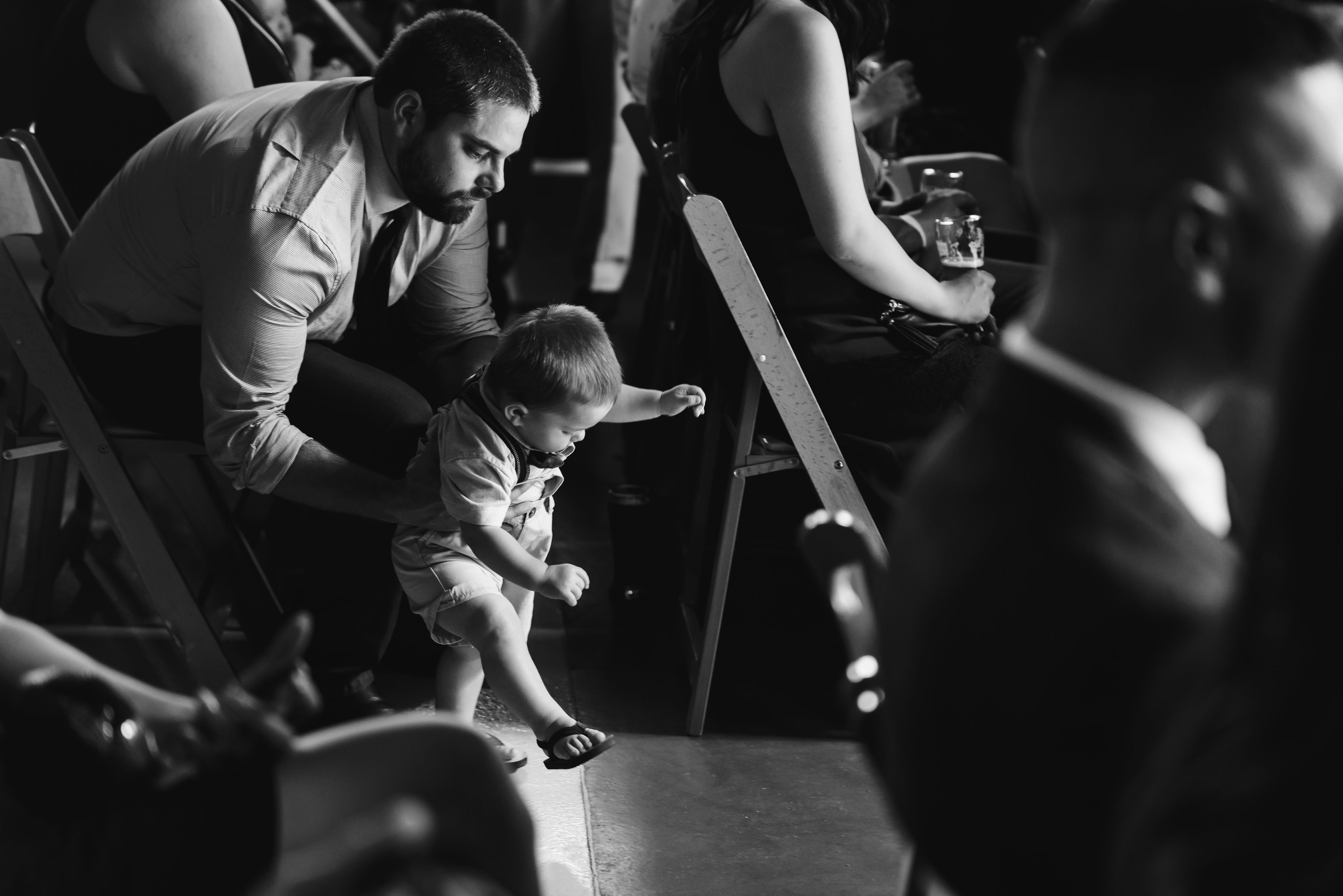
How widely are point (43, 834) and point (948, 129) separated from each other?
3510mm

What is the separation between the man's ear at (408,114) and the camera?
6.52ft

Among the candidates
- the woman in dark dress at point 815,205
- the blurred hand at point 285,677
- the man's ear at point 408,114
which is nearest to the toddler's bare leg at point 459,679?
the woman in dark dress at point 815,205

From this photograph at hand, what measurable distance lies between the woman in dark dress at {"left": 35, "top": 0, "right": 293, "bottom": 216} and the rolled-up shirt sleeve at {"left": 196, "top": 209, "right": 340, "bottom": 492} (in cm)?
50

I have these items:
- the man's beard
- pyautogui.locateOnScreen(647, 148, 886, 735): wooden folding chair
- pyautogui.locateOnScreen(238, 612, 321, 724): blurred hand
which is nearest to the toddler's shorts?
pyautogui.locateOnScreen(647, 148, 886, 735): wooden folding chair

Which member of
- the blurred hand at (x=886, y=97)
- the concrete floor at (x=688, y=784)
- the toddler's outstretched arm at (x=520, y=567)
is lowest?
the concrete floor at (x=688, y=784)

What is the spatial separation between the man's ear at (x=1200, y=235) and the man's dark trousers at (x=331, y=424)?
1.52 m

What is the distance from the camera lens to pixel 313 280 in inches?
76.7

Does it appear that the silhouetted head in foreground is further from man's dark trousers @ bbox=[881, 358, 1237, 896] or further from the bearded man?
the bearded man

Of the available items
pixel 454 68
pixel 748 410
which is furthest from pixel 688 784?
pixel 454 68

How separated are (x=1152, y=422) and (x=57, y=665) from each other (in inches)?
29.7

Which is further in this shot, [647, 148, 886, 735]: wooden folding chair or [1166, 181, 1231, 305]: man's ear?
[647, 148, 886, 735]: wooden folding chair

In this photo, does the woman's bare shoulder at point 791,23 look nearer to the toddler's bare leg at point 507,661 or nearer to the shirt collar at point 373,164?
the shirt collar at point 373,164

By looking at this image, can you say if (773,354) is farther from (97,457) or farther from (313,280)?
(97,457)

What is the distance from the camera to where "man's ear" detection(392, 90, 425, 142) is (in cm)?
199
